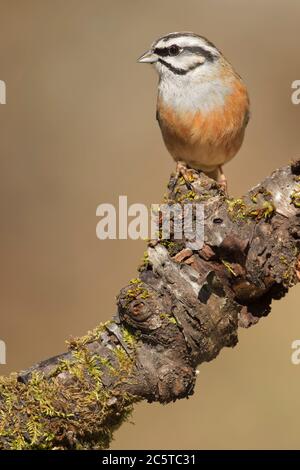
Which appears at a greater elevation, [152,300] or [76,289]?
[76,289]

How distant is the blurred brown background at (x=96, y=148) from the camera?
7.20 meters

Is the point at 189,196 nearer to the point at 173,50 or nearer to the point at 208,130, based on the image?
the point at 208,130

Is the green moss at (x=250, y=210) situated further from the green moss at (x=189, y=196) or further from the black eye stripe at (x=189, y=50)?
the black eye stripe at (x=189, y=50)

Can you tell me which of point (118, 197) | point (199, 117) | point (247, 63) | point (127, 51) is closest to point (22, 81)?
point (127, 51)

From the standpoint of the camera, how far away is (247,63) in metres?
8.54

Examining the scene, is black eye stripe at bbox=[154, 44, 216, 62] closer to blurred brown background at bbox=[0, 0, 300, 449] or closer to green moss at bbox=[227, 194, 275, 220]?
green moss at bbox=[227, 194, 275, 220]

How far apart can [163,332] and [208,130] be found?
1.92 meters

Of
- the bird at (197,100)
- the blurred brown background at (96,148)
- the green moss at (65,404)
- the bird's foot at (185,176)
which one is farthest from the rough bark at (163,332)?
the blurred brown background at (96,148)

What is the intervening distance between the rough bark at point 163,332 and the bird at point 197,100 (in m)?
1.51

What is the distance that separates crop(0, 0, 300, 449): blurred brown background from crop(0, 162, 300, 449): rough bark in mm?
3394

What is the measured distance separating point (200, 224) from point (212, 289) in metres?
0.29

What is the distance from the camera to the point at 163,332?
3.27 m

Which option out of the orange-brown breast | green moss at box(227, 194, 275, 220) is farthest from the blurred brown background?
green moss at box(227, 194, 275, 220)
